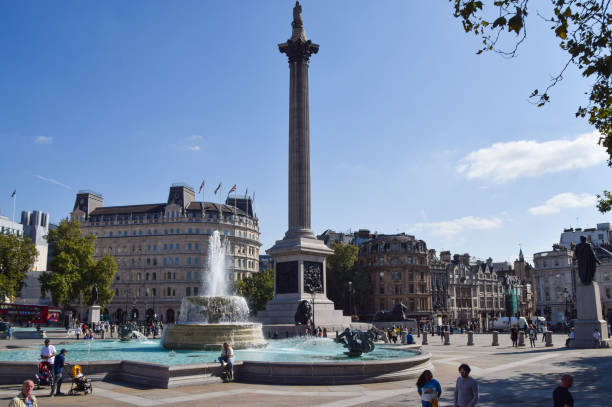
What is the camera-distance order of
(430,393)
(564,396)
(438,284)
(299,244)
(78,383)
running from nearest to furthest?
1. (564,396)
2. (430,393)
3. (78,383)
4. (299,244)
5. (438,284)

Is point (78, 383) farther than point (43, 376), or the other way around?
point (43, 376)

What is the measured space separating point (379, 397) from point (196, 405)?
4487mm

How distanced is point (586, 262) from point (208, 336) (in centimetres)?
2107

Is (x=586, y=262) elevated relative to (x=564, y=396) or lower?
elevated

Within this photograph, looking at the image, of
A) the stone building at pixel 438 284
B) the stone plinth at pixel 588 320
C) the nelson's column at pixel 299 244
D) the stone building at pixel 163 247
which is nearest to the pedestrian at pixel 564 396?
the stone plinth at pixel 588 320

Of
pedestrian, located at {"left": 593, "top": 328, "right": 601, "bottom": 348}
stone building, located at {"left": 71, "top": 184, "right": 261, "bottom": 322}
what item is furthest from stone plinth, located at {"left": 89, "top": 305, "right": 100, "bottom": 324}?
pedestrian, located at {"left": 593, "top": 328, "right": 601, "bottom": 348}

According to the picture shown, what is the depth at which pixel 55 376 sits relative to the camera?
13148 millimetres

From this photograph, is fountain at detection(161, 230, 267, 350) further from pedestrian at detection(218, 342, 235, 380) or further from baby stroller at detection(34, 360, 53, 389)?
baby stroller at detection(34, 360, 53, 389)

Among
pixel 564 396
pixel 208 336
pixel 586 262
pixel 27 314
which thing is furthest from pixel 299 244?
pixel 27 314

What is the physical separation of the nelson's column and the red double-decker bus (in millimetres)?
30624

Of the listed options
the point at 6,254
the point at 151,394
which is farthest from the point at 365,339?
the point at 6,254

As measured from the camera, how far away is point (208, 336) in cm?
2173

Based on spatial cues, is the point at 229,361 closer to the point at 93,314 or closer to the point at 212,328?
the point at 212,328

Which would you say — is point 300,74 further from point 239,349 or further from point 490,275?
point 490,275
